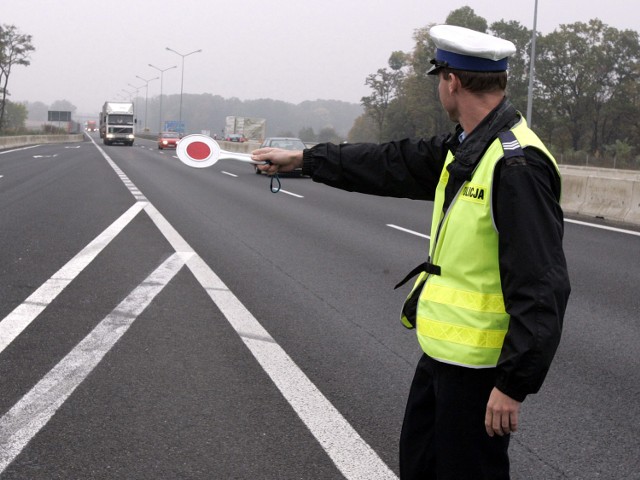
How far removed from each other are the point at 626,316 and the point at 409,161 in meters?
5.26

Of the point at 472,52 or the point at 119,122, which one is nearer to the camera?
the point at 472,52

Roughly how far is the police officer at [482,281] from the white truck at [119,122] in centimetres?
5893

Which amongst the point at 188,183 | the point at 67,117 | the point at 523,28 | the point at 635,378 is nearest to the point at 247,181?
the point at 188,183

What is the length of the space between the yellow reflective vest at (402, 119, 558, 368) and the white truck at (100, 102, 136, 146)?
5905cm

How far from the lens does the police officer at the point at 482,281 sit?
2.14 m

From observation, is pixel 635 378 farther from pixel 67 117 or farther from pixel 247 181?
pixel 67 117

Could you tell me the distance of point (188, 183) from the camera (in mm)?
23750

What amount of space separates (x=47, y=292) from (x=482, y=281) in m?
6.27

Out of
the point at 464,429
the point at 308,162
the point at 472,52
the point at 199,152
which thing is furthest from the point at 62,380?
the point at 472,52

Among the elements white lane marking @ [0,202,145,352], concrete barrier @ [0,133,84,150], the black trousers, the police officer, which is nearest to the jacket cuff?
the police officer

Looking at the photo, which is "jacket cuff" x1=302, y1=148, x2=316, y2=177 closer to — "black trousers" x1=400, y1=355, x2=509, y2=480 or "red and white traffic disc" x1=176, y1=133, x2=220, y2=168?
"red and white traffic disc" x1=176, y1=133, x2=220, y2=168

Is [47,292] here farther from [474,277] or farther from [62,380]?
[474,277]

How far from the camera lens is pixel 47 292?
7777 millimetres

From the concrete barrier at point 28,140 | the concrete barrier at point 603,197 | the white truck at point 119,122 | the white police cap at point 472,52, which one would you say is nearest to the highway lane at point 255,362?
the white police cap at point 472,52
